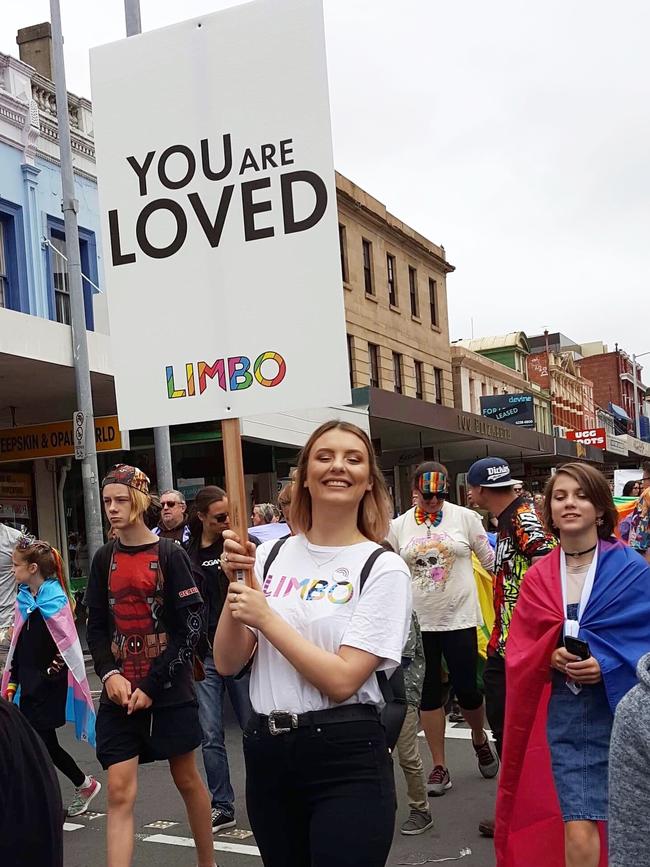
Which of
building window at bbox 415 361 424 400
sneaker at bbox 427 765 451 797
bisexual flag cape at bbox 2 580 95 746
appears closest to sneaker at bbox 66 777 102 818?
bisexual flag cape at bbox 2 580 95 746

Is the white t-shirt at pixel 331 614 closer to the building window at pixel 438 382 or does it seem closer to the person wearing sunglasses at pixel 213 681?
the person wearing sunglasses at pixel 213 681

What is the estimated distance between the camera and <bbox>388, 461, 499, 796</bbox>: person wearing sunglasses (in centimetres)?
605

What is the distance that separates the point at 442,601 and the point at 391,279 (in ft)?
91.2

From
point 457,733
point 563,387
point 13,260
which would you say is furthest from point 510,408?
point 457,733

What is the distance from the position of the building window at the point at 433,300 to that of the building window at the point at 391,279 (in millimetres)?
3661

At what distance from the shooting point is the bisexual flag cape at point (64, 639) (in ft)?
19.3

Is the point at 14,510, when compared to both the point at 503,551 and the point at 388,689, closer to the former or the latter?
the point at 503,551

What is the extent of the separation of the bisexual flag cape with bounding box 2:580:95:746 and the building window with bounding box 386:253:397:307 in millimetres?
27596

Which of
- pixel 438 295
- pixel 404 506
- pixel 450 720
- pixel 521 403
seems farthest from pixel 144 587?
pixel 521 403

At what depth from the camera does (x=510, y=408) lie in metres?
42.6

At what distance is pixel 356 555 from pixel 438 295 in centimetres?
3483

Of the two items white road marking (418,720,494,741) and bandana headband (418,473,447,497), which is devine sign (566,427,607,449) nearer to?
white road marking (418,720,494,741)

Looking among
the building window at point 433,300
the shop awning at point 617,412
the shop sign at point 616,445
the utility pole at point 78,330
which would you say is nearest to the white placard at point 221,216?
the utility pole at point 78,330

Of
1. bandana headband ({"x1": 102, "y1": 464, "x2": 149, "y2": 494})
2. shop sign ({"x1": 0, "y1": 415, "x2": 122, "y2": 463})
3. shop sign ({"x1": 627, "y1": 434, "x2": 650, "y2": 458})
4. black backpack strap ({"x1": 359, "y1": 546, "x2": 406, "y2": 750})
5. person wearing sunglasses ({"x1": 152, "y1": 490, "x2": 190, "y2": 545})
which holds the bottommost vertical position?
shop sign ({"x1": 627, "y1": 434, "x2": 650, "y2": 458})
